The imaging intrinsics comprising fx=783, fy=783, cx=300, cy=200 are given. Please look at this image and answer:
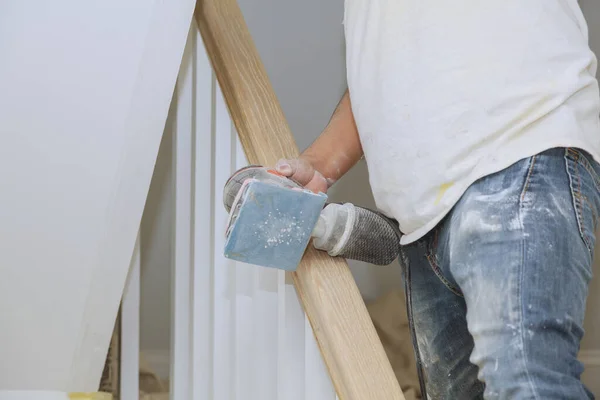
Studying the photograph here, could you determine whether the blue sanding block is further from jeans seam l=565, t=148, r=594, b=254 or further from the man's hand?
jeans seam l=565, t=148, r=594, b=254

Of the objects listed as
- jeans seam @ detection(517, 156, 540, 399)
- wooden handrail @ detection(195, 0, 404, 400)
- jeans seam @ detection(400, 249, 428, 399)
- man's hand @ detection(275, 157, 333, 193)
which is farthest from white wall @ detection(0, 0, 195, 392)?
jeans seam @ detection(517, 156, 540, 399)

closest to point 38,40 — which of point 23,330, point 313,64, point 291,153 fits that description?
point 291,153

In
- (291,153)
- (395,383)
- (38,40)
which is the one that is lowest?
(395,383)

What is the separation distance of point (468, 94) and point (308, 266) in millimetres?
345

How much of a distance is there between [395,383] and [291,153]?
0.44 metres

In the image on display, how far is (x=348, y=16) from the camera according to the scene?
1406 mm

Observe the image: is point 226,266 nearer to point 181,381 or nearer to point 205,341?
point 205,341

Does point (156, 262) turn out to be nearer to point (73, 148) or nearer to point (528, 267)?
point (73, 148)

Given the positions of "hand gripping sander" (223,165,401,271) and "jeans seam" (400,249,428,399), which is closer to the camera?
"hand gripping sander" (223,165,401,271)

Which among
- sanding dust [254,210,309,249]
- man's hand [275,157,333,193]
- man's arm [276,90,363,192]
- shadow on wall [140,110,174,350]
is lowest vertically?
shadow on wall [140,110,174,350]

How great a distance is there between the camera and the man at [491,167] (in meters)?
1.02

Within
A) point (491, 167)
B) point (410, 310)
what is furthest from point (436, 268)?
point (491, 167)

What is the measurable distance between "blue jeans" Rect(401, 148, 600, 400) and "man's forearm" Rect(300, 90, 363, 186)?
31 centimetres

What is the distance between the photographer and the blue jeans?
100 centimetres
